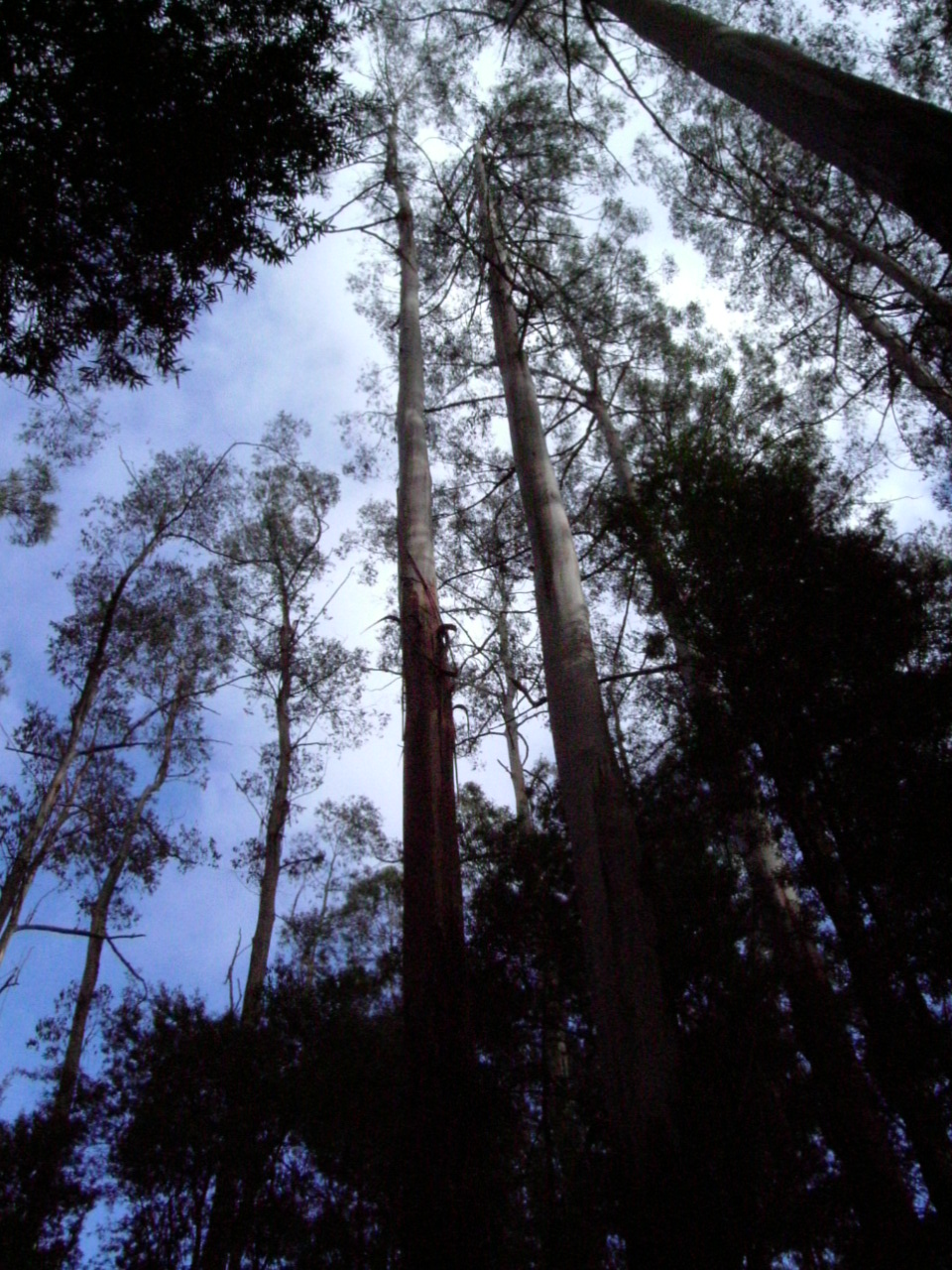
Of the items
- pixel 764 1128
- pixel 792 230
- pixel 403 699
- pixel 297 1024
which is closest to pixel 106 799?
pixel 297 1024

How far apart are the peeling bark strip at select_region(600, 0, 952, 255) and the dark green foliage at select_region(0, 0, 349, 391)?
2.07 metres

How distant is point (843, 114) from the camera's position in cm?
245

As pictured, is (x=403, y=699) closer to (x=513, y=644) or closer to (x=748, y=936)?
(x=748, y=936)

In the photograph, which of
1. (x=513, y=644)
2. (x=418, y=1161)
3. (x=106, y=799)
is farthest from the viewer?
(x=106, y=799)

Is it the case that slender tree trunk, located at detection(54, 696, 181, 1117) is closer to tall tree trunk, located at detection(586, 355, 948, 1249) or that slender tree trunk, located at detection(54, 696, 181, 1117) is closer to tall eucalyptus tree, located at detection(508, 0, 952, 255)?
tall tree trunk, located at detection(586, 355, 948, 1249)

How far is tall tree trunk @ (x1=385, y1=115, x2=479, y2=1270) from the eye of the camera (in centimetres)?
237

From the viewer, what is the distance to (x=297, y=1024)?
5863 millimetres

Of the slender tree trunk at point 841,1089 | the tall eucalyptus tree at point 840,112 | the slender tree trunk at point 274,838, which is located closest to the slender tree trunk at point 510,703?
the slender tree trunk at point 274,838

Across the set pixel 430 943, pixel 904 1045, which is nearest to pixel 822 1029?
pixel 904 1045

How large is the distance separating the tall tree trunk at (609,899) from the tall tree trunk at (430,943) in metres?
0.53

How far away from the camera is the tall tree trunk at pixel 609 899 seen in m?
2.42

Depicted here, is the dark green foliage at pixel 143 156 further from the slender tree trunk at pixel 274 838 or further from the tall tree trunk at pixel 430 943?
the slender tree trunk at pixel 274 838

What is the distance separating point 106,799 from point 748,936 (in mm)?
8938

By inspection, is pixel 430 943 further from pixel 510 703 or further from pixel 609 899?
pixel 510 703
